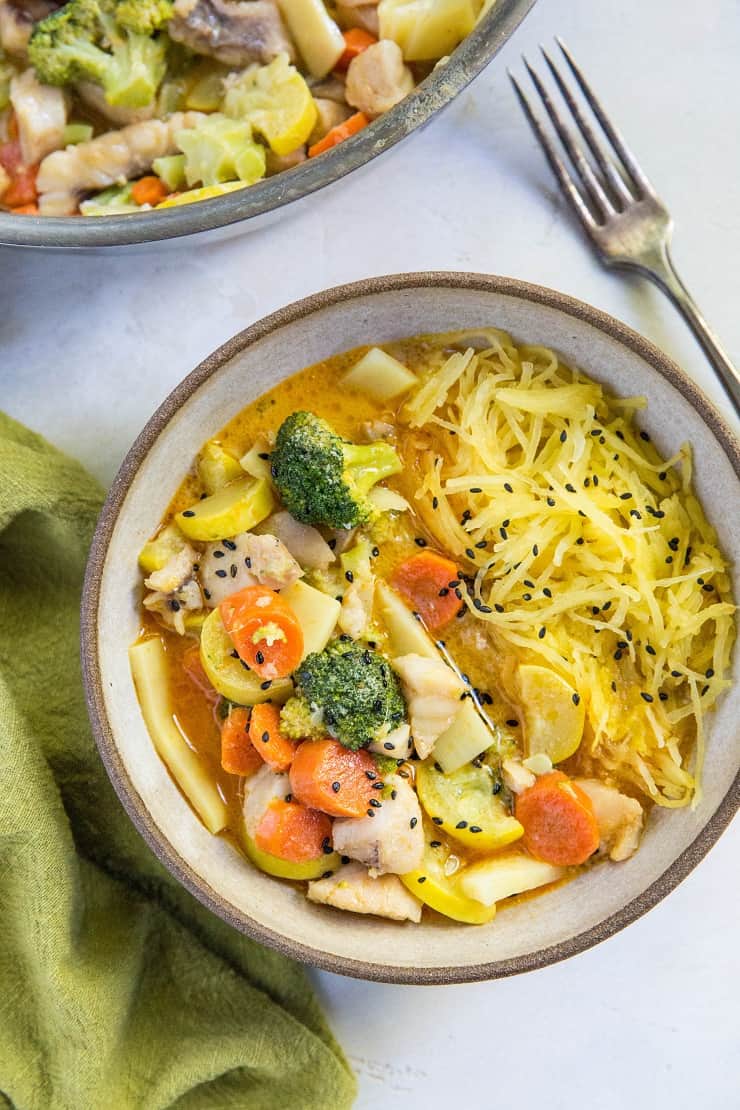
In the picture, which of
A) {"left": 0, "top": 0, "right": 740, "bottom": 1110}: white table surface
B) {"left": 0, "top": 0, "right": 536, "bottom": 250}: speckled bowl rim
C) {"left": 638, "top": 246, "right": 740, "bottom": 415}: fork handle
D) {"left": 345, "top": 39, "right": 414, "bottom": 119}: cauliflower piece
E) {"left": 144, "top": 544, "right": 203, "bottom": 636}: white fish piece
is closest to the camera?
{"left": 0, "top": 0, "right": 536, "bottom": 250}: speckled bowl rim

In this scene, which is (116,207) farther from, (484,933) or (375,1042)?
(375,1042)

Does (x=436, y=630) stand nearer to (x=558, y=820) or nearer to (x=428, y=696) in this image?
(x=428, y=696)

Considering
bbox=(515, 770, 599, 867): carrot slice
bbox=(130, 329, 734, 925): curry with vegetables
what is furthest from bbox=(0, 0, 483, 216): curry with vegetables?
bbox=(515, 770, 599, 867): carrot slice

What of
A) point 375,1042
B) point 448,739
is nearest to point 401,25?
point 448,739

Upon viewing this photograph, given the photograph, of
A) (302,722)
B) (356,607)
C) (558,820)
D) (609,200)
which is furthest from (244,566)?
(609,200)

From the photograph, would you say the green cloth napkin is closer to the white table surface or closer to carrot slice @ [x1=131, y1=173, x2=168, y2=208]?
the white table surface

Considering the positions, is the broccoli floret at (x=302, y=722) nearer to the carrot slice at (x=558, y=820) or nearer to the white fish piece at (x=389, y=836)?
the white fish piece at (x=389, y=836)
